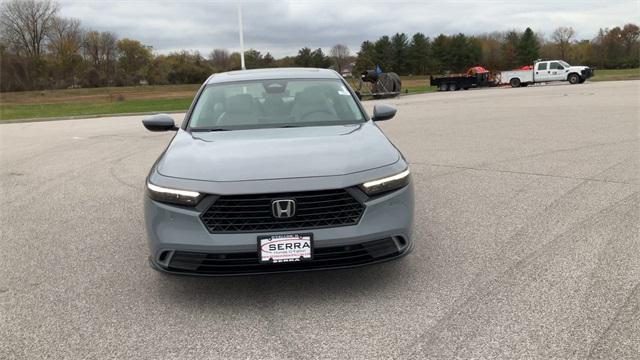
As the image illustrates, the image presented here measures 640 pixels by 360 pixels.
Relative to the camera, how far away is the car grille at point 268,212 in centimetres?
351

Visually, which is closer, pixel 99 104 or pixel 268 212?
pixel 268 212

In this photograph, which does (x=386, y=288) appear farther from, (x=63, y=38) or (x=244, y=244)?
(x=63, y=38)

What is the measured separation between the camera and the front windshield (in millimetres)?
4977

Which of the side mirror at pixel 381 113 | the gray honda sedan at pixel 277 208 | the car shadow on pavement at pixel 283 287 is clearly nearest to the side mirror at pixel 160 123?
the gray honda sedan at pixel 277 208

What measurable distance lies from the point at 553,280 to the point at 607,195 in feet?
9.49

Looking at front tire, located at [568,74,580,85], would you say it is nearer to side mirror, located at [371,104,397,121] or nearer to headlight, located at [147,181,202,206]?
side mirror, located at [371,104,397,121]

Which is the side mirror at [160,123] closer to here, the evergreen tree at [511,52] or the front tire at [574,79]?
the front tire at [574,79]

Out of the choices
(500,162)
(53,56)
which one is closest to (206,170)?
(500,162)

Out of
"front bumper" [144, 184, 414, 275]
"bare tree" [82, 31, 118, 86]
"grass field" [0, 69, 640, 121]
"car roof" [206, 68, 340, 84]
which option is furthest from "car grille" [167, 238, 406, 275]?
"bare tree" [82, 31, 118, 86]

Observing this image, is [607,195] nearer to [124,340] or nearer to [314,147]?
[314,147]

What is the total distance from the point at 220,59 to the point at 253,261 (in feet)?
366

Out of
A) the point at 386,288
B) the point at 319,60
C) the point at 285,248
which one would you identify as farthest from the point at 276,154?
the point at 319,60

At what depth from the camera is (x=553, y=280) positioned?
157 inches

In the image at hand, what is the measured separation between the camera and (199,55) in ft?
355
